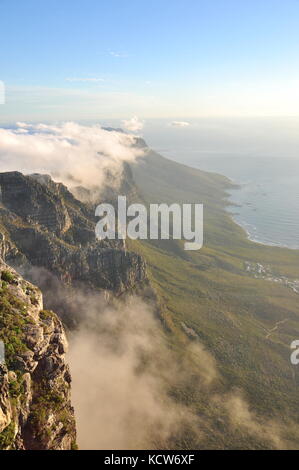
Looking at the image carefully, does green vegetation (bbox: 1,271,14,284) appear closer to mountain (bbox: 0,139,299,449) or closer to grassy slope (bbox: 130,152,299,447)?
mountain (bbox: 0,139,299,449)

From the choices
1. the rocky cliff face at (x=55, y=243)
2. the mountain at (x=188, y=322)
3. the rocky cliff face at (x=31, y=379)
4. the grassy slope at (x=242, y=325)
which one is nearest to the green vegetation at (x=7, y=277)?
the rocky cliff face at (x=31, y=379)

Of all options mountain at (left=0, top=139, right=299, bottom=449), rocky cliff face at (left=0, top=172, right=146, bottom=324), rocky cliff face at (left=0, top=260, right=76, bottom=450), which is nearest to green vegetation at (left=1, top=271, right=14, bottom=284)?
rocky cliff face at (left=0, top=260, right=76, bottom=450)

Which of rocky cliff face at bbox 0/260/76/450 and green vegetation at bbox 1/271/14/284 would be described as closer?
rocky cliff face at bbox 0/260/76/450

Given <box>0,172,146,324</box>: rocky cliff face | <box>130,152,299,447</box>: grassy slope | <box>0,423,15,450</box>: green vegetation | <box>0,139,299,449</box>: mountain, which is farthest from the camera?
<box>0,172,146,324</box>: rocky cliff face

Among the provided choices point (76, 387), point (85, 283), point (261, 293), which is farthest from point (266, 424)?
point (261, 293)

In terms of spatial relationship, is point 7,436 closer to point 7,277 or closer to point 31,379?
point 31,379

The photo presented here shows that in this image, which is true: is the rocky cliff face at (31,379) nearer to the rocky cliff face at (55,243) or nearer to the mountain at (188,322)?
the mountain at (188,322)

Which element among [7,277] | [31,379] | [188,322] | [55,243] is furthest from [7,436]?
[188,322]

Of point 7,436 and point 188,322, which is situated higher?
point 7,436
